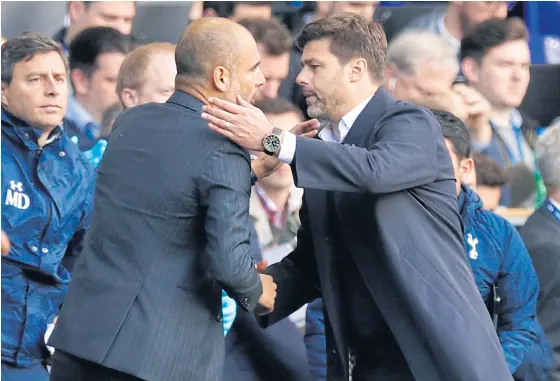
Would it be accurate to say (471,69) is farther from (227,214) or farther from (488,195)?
(227,214)

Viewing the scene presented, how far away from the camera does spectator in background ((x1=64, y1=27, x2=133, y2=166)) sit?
20.2 feet

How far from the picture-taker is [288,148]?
152 inches

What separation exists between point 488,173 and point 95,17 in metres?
2.23

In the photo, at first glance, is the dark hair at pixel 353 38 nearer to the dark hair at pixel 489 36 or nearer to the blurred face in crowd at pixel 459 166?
the blurred face in crowd at pixel 459 166

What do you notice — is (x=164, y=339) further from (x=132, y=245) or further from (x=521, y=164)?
(x=521, y=164)

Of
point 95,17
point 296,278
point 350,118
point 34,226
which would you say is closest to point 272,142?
point 350,118

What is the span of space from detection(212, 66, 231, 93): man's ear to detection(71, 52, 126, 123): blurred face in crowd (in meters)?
2.30

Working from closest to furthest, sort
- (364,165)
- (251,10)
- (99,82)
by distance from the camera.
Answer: (364,165), (99,82), (251,10)

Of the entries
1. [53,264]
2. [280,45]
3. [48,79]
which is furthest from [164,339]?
[280,45]

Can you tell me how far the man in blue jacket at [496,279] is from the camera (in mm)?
4992

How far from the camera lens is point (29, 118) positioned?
5266mm

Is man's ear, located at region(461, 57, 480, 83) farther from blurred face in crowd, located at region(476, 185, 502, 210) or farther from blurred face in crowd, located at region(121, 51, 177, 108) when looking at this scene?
blurred face in crowd, located at region(121, 51, 177, 108)

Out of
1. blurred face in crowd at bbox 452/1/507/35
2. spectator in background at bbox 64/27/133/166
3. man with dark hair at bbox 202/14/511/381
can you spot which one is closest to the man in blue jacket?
man with dark hair at bbox 202/14/511/381

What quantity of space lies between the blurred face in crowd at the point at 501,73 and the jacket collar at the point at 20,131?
8.79 feet
